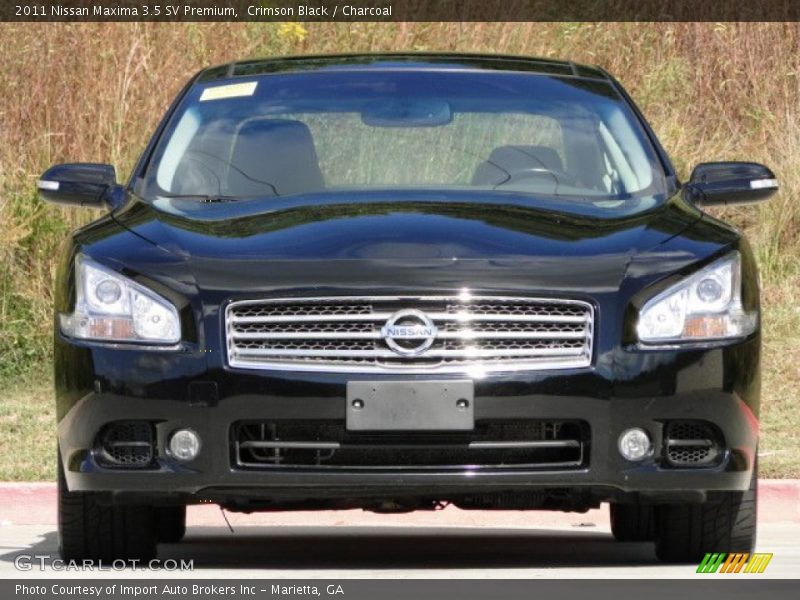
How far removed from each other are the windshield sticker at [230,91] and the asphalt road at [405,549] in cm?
168

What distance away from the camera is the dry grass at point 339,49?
13711mm

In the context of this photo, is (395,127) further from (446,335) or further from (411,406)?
(411,406)

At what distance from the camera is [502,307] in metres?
6.19

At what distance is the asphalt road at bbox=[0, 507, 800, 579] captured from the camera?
272 inches

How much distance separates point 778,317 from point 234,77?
21.3 feet

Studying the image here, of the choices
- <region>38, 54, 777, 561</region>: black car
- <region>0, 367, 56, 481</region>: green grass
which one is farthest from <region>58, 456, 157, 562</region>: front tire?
<region>0, 367, 56, 481</region>: green grass

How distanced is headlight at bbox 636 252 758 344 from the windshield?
2.32ft

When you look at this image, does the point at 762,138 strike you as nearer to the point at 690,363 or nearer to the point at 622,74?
the point at 622,74

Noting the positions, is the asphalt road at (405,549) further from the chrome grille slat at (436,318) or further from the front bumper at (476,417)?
the chrome grille slat at (436,318)

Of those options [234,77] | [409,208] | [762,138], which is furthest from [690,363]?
[762,138]

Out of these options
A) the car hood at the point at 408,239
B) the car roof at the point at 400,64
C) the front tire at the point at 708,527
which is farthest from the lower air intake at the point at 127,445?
the car roof at the point at 400,64

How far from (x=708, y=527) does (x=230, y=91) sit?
2.41 m

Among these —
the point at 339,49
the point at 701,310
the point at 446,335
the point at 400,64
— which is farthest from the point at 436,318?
the point at 339,49

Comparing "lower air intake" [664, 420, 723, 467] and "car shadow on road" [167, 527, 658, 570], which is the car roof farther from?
"lower air intake" [664, 420, 723, 467]
